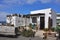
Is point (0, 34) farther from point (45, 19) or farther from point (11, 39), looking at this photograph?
point (45, 19)

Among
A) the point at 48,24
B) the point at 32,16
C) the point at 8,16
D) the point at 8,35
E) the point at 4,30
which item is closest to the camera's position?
the point at 8,35

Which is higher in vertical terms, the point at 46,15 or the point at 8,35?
the point at 46,15

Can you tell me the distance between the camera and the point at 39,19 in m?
25.0

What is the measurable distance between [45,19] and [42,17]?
0.78 m

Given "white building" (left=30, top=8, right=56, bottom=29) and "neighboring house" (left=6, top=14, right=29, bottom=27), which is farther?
"neighboring house" (left=6, top=14, right=29, bottom=27)

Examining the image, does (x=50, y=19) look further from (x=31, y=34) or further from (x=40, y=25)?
(x=31, y=34)

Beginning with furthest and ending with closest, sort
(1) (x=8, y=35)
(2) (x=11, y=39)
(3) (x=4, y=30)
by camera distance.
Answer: (3) (x=4, y=30), (1) (x=8, y=35), (2) (x=11, y=39)

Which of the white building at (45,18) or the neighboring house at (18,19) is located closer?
the white building at (45,18)

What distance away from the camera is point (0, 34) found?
17125 millimetres

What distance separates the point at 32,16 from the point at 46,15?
8.73 ft

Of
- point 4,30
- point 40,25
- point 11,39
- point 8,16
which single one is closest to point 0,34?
point 4,30

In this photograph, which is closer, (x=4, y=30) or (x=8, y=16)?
(x=4, y=30)

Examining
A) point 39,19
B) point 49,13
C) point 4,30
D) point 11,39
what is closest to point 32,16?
point 39,19

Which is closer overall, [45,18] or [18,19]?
[45,18]
